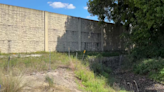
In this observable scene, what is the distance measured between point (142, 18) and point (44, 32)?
8.60 meters

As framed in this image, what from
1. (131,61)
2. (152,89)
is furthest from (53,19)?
(152,89)

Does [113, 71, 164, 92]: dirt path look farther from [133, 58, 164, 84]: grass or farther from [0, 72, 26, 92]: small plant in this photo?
[0, 72, 26, 92]: small plant

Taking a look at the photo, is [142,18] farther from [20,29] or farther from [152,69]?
[20,29]

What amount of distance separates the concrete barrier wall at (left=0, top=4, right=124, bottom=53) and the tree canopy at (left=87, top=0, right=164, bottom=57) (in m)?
2.64

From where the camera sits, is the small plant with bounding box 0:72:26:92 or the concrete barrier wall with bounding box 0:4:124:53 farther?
the concrete barrier wall with bounding box 0:4:124:53

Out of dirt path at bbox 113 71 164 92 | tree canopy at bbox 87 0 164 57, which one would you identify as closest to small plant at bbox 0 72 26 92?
dirt path at bbox 113 71 164 92

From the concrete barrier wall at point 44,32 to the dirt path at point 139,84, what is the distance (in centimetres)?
671

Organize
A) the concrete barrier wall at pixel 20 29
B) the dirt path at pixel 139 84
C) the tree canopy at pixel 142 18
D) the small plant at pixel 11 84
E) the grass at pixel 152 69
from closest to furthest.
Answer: the small plant at pixel 11 84
the dirt path at pixel 139 84
the grass at pixel 152 69
the tree canopy at pixel 142 18
the concrete barrier wall at pixel 20 29

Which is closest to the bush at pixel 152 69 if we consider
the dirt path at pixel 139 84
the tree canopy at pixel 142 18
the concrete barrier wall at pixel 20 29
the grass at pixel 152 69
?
the grass at pixel 152 69

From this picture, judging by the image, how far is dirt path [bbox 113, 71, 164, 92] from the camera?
25.7ft

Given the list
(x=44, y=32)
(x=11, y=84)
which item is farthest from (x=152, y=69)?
(x=44, y=32)

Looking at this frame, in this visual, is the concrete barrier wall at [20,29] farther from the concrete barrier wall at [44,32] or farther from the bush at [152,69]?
the bush at [152,69]

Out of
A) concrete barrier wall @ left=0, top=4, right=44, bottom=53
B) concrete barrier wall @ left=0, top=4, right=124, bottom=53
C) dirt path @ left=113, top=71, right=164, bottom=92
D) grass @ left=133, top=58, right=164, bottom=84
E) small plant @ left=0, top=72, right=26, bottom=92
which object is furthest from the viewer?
concrete barrier wall @ left=0, top=4, right=124, bottom=53

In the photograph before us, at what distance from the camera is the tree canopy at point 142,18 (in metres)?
9.98
